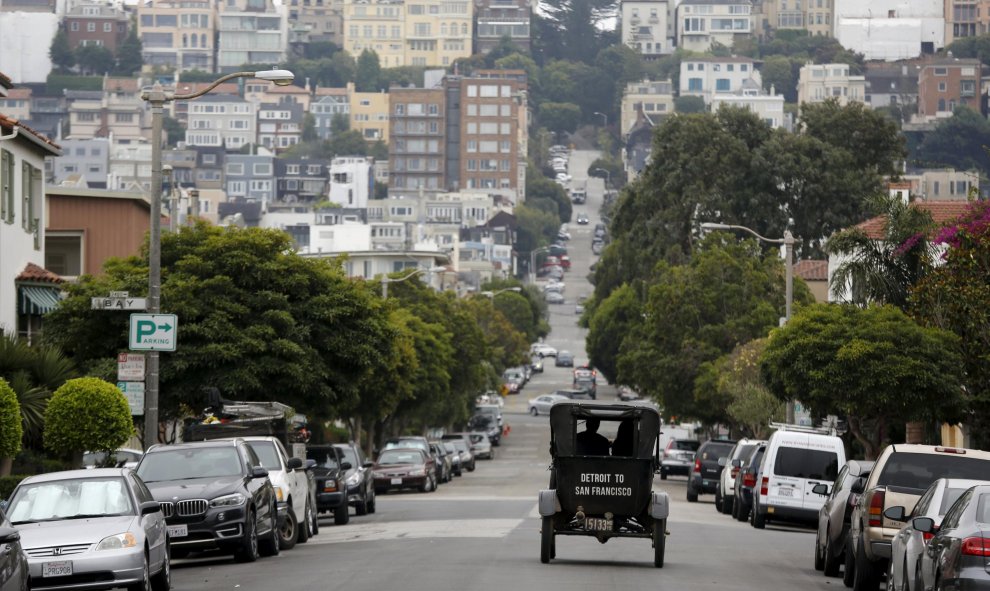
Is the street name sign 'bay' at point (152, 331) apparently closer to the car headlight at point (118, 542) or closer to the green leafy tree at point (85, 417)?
the green leafy tree at point (85, 417)

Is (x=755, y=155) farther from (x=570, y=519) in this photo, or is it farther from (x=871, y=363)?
(x=570, y=519)

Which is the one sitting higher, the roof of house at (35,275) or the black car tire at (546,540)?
the roof of house at (35,275)

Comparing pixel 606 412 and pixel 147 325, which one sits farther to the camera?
pixel 147 325

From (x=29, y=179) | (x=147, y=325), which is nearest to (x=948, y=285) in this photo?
(x=147, y=325)

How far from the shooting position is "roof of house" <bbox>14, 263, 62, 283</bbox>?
129 feet

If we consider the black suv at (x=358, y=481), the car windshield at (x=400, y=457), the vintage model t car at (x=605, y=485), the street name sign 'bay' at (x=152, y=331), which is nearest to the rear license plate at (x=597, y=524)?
the vintage model t car at (x=605, y=485)

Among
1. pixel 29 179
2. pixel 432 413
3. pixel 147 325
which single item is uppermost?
pixel 29 179

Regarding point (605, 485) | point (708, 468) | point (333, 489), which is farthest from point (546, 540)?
point (708, 468)

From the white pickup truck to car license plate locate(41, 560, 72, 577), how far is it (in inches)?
327

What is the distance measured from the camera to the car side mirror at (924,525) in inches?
666

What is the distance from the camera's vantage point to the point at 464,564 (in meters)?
23.2

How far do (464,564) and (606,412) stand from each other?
2.59 meters

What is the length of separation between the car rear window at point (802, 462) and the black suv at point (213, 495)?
1140 cm

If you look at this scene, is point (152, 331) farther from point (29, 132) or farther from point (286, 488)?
point (29, 132)
